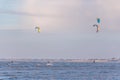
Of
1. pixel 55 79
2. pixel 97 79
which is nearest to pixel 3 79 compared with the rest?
pixel 55 79

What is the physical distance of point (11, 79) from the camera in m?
94.3

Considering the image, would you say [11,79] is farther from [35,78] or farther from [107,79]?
[107,79]

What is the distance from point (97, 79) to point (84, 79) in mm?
2104

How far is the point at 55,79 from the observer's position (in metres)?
95.1

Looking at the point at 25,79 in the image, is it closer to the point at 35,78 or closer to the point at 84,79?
the point at 35,78

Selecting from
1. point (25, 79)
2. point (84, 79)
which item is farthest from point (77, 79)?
point (25, 79)

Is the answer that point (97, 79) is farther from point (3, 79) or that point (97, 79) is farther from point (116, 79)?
point (3, 79)

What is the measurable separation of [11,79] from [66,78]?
371 inches


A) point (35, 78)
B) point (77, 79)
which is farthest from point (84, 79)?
point (35, 78)

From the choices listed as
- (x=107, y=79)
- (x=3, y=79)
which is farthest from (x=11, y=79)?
(x=107, y=79)

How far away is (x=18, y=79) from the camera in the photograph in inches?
3760

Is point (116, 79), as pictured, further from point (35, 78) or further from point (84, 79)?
point (35, 78)

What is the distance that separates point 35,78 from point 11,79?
16.9 ft

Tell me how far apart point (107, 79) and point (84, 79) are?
3.74m
